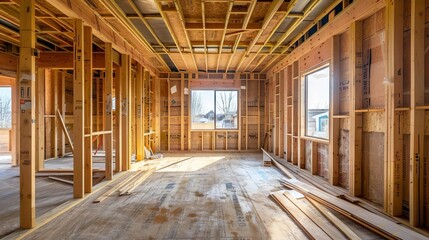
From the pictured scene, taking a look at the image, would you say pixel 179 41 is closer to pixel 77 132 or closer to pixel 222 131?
pixel 77 132

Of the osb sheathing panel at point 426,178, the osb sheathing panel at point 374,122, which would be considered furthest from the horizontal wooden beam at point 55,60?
the osb sheathing panel at point 426,178

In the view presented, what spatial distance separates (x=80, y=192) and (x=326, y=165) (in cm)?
498

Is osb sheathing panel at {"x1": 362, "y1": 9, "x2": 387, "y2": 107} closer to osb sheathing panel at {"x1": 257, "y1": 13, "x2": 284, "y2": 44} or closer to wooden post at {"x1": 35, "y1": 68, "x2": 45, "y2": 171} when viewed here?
osb sheathing panel at {"x1": 257, "y1": 13, "x2": 284, "y2": 44}

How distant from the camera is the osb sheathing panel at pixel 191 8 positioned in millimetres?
4375

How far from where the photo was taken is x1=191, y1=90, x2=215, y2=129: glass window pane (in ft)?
33.8

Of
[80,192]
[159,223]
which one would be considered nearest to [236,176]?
[159,223]

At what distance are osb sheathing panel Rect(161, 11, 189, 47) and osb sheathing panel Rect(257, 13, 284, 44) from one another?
76.4 inches

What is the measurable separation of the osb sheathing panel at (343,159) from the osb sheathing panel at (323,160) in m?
0.55

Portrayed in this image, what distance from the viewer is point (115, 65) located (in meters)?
6.05

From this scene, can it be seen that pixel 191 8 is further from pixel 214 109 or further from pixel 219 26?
pixel 214 109

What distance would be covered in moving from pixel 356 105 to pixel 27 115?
16.0 ft

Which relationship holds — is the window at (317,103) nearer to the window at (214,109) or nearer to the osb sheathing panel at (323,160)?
the osb sheathing panel at (323,160)

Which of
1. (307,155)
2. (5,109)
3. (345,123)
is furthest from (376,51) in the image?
(5,109)

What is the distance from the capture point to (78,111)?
400 cm
